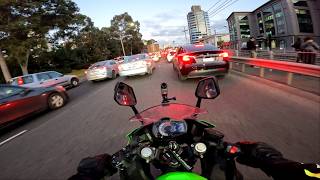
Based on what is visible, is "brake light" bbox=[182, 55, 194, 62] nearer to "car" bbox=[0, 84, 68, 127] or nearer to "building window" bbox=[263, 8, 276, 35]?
"car" bbox=[0, 84, 68, 127]

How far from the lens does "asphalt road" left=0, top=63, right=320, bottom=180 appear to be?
5264mm

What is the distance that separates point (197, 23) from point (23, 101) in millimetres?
124995

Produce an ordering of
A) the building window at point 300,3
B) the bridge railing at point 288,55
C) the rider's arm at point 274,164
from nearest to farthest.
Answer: the rider's arm at point 274,164, the bridge railing at point 288,55, the building window at point 300,3

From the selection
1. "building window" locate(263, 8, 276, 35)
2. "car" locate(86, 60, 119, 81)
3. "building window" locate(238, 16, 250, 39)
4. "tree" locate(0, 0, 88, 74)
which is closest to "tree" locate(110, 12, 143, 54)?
"building window" locate(238, 16, 250, 39)

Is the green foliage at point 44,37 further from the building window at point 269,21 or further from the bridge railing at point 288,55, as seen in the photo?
the building window at point 269,21

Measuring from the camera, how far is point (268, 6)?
7512 cm

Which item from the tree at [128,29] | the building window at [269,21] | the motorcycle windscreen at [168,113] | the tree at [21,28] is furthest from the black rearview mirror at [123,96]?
the tree at [128,29]

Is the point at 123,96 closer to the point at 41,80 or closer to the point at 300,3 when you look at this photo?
the point at 41,80

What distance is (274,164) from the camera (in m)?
2.04

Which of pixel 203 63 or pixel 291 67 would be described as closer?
pixel 291 67

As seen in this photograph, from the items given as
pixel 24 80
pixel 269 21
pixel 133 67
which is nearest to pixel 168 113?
pixel 133 67

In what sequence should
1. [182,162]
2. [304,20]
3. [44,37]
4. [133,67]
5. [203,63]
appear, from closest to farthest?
1. [182,162]
2. [203,63]
3. [133,67]
4. [44,37]
5. [304,20]

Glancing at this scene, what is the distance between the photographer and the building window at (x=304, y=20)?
62.5m

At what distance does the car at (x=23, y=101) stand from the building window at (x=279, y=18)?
63.6m
